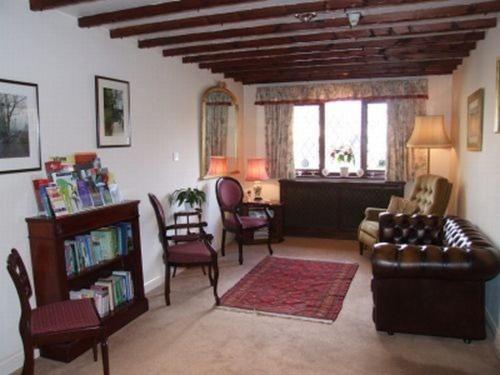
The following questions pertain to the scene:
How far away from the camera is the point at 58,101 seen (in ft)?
10.7

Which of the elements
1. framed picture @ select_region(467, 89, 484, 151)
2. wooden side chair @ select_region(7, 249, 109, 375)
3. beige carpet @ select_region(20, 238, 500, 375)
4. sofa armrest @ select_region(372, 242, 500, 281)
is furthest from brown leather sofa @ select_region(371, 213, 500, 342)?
wooden side chair @ select_region(7, 249, 109, 375)

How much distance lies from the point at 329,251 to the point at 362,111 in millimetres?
2139

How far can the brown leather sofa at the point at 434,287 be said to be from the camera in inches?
119

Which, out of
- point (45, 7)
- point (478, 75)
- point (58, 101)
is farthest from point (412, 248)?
point (45, 7)

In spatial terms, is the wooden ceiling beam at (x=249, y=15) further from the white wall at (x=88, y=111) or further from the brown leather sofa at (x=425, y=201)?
the brown leather sofa at (x=425, y=201)

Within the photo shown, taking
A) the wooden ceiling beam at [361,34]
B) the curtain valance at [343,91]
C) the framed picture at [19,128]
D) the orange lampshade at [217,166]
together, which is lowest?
the orange lampshade at [217,166]

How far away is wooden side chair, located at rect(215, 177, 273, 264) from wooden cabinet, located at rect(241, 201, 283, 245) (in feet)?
0.60

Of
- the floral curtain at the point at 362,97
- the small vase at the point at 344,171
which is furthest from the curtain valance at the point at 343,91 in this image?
the small vase at the point at 344,171

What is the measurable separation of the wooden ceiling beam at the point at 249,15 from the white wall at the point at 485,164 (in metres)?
1.30

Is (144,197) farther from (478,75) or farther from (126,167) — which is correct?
(478,75)

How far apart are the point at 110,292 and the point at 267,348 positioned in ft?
4.48

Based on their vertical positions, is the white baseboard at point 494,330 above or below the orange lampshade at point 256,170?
below

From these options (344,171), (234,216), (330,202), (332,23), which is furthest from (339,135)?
(332,23)

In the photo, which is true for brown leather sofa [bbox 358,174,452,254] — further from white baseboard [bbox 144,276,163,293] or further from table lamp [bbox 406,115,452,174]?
white baseboard [bbox 144,276,163,293]
